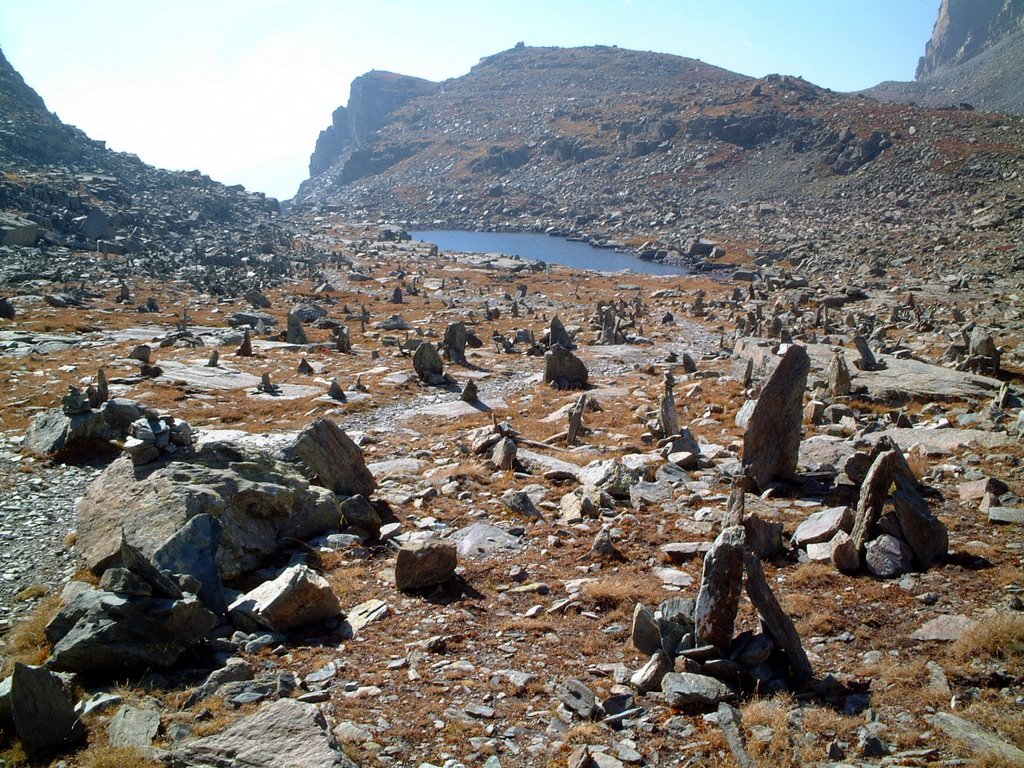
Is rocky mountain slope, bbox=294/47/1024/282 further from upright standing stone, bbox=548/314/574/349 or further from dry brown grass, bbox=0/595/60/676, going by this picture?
dry brown grass, bbox=0/595/60/676

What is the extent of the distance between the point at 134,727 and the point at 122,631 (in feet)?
5.14

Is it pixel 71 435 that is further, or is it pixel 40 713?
pixel 71 435

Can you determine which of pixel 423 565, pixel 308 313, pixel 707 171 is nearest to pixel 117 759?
pixel 423 565

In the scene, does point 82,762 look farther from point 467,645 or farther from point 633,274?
point 633,274

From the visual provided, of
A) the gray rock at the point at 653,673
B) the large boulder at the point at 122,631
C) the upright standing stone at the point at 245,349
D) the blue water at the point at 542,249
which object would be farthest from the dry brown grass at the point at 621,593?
the blue water at the point at 542,249

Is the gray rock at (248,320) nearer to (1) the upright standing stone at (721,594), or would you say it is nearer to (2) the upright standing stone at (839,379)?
(2) the upright standing stone at (839,379)

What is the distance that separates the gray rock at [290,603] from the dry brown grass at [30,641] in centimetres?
206

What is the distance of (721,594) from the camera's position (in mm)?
7070

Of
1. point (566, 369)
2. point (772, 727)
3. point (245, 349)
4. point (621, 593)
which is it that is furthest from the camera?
point (245, 349)

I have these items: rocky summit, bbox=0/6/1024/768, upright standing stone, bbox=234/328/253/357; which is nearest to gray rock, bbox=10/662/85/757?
rocky summit, bbox=0/6/1024/768

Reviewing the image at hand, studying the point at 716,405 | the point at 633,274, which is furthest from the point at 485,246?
the point at 716,405

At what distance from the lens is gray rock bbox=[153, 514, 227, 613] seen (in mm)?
8930

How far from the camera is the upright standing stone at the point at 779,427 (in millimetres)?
12688

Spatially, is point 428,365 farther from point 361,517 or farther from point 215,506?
point 215,506
